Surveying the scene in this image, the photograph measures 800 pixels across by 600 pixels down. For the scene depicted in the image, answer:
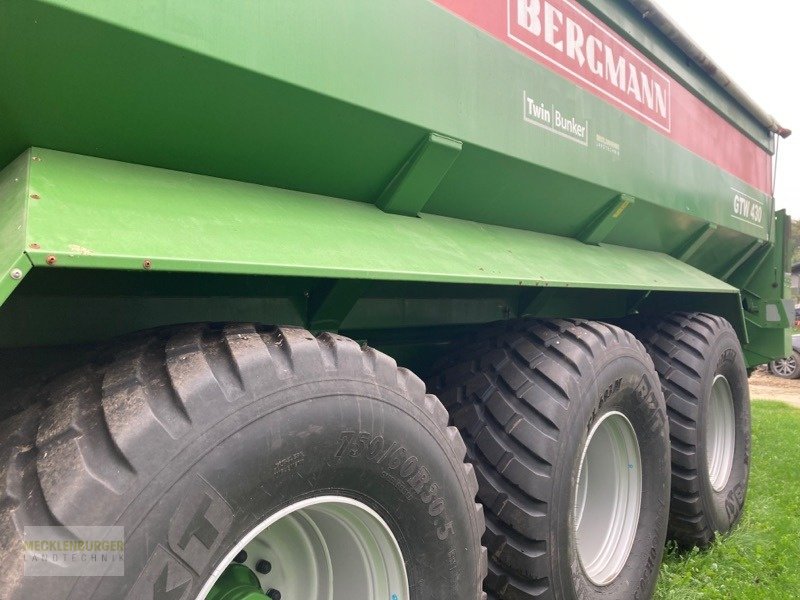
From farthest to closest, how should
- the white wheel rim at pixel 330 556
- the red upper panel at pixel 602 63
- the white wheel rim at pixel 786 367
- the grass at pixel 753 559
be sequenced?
the white wheel rim at pixel 786 367 → the grass at pixel 753 559 → the red upper panel at pixel 602 63 → the white wheel rim at pixel 330 556

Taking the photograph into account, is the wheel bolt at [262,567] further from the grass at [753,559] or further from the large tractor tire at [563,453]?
the grass at [753,559]

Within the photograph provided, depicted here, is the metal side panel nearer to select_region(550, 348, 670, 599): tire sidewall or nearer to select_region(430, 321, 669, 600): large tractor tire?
select_region(430, 321, 669, 600): large tractor tire

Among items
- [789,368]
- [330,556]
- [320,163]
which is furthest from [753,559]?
[789,368]

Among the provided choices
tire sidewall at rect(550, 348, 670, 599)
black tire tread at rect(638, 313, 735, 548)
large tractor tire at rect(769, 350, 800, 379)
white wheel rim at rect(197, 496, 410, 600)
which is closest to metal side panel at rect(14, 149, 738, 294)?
tire sidewall at rect(550, 348, 670, 599)

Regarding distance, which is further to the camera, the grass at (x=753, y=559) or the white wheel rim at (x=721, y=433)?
the white wheel rim at (x=721, y=433)

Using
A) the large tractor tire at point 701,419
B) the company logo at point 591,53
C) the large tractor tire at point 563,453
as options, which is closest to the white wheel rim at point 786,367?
the large tractor tire at point 701,419

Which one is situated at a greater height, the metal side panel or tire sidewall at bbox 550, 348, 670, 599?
the metal side panel

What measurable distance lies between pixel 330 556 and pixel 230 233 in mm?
864

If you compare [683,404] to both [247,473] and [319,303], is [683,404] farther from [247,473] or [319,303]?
→ [247,473]

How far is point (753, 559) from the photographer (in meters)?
3.50

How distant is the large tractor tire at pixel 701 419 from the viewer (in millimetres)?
3295

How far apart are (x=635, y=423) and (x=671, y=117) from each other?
1.84 metres

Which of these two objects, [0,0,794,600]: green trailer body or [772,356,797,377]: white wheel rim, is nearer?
[0,0,794,600]: green trailer body

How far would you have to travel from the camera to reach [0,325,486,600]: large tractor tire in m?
1.07
